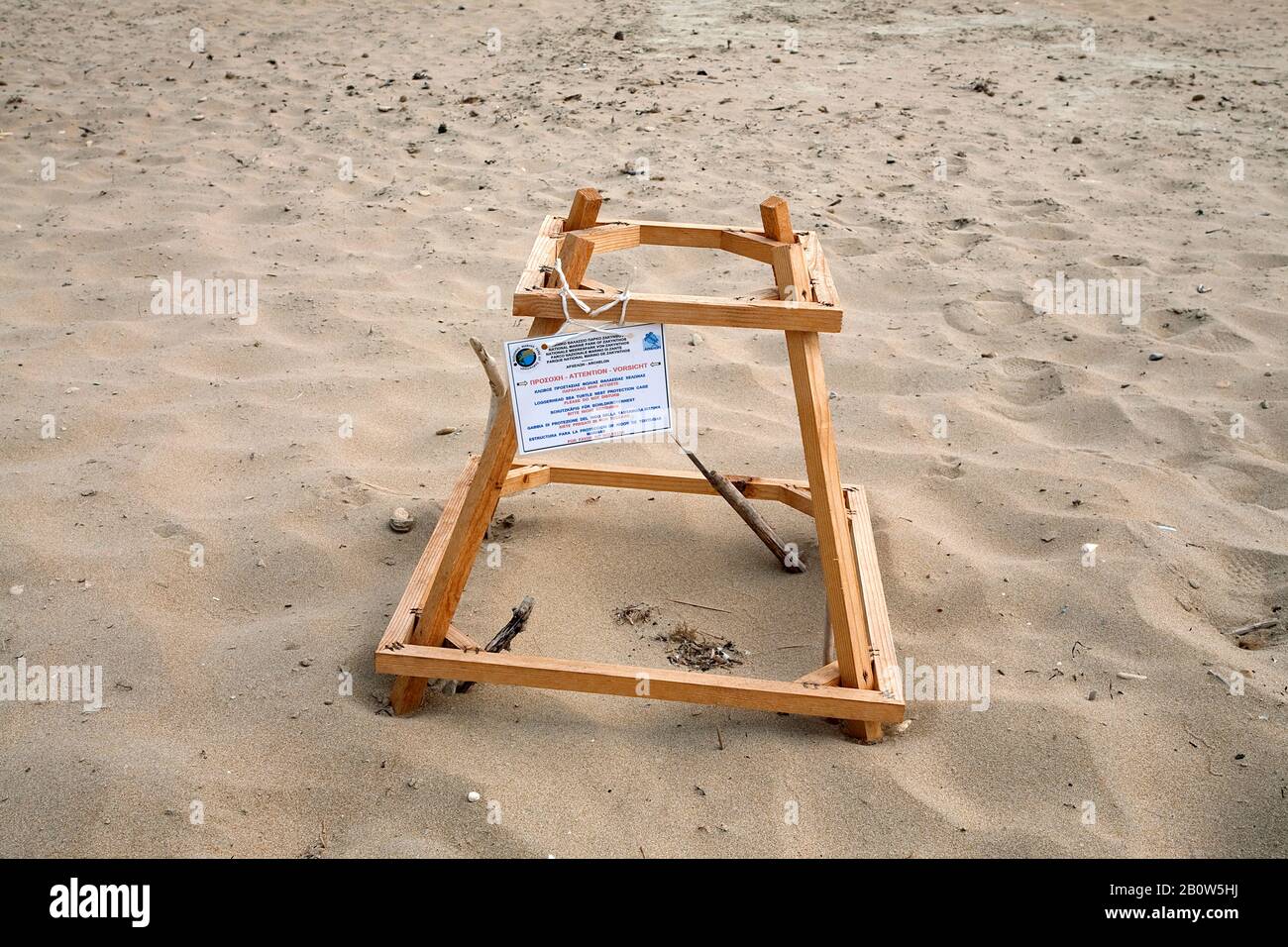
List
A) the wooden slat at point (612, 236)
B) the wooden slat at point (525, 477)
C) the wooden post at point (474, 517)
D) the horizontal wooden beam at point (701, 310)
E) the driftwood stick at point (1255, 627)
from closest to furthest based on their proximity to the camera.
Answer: the horizontal wooden beam at point (701, 310) < the wooden post at point (474, 517) < the wooden slat at point (612, 236) < the driftwood stick at point (1255, 627) < the wooden slat at point (525, 477)

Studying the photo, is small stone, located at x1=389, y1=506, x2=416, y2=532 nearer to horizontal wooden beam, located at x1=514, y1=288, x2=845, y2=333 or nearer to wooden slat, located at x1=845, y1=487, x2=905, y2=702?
horizontal wooden beam, located at x1=514, y1=288, x2=845, y2=333

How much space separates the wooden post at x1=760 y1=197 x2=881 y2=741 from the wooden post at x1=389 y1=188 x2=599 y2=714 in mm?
401

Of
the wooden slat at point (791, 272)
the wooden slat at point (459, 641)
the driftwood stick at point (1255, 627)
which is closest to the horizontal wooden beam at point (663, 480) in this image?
the wooden slat at point (459, 641)

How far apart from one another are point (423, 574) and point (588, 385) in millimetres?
690

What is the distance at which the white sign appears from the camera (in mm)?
2141

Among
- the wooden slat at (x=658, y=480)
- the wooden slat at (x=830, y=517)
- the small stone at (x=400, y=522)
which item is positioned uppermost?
the wooden slat at (x=830, y=517)

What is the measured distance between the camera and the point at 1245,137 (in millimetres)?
5770

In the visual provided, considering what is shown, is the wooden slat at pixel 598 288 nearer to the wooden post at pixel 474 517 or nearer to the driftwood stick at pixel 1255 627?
the wooden post at pixel 474 517

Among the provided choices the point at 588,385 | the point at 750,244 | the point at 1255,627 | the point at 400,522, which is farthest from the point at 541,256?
the point at 1255,627

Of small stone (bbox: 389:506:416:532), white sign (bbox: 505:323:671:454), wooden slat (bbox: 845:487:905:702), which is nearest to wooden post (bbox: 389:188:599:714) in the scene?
white sign (bbox: 505:323:671:454)

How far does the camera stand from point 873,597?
259cm

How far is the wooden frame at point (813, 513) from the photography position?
2.16 m

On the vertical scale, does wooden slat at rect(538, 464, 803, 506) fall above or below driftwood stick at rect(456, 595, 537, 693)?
above
